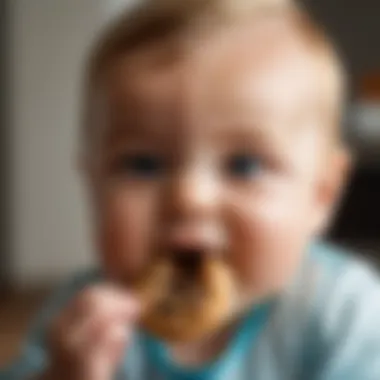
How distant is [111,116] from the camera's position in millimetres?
309

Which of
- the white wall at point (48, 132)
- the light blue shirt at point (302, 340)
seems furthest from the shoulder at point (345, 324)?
the white wall at point (48, 132)

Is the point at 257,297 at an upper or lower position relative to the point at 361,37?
lower

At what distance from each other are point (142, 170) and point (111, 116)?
2 centimetres

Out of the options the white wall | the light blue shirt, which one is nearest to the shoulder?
the light blue shirt

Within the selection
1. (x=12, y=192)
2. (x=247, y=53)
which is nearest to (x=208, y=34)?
(x=247, y=53)

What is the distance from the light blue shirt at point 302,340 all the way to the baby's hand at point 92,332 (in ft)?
0.06

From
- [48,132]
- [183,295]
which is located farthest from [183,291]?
[48,132]

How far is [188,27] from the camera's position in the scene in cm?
30

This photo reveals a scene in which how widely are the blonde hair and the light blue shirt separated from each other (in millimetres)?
67

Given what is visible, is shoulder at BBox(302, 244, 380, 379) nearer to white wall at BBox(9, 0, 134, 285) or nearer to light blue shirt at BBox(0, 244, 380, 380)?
light blue shirt at BBox(0, 244, 380, 380)

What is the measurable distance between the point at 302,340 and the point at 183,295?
61 millimetres

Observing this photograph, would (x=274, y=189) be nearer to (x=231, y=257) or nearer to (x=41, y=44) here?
(x=231, y=257)

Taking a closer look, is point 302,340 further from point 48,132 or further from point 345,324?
point 48,132

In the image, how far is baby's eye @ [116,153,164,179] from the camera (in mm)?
304
